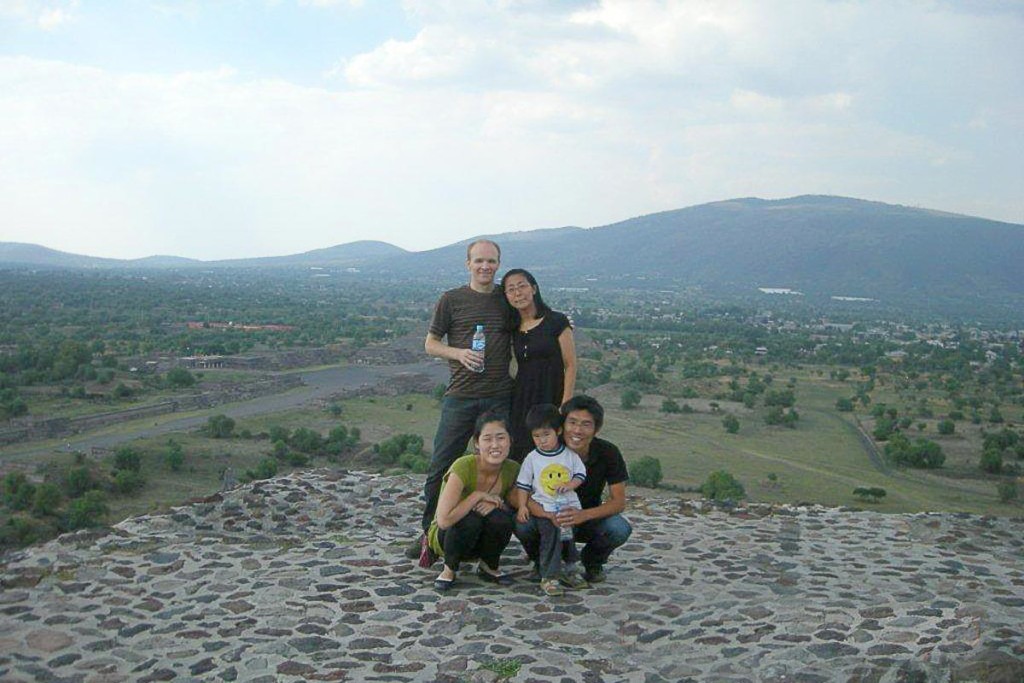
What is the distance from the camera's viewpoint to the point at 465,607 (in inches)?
250

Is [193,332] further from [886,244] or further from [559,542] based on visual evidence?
[886,244]

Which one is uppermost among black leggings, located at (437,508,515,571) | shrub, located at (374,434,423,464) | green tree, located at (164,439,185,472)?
black leggings, located at (437,508,515,571)

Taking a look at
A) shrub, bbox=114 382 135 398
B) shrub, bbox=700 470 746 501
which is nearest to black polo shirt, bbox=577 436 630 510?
shrub, bbox=700 470 746 501

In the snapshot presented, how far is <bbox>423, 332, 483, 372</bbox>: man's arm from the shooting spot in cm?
653

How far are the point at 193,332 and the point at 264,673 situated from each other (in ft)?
211

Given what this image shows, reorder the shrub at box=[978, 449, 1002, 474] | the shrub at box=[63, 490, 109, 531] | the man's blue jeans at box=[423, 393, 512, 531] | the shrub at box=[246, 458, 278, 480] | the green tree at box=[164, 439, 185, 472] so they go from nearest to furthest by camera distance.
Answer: the man's blue jeans at box=[423, 393, 512, 531] → the shrub at box=[63, 490, 109, 531] → the shrub at box=[246, 458, 278, 480] → the green tree at box=[164, 439, 185, 472] → the shrub at box=[978, 449, 1002, 474]

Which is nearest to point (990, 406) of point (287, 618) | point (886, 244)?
point (287, 618)

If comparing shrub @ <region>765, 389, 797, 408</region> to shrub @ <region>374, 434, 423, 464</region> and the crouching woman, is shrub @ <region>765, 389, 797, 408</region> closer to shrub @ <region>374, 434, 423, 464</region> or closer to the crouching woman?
shrub @ <region>374, 434, 423, 464</region>

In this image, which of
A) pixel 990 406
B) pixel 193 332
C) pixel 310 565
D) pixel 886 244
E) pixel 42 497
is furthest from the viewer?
pixel 886 244

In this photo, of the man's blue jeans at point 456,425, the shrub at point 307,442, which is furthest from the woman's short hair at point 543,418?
the shrub at point 307,442

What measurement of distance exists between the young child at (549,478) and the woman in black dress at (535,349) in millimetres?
174

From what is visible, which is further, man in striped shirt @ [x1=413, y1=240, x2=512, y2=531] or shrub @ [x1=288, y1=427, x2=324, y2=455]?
shrub @ [x1=288, y1=427, x2=324, y2=455]

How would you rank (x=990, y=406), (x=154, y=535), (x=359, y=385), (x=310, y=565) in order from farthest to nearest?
(x=359, y=385), (x=990, y=406), (x=154, y=535), (x=310, y=565)

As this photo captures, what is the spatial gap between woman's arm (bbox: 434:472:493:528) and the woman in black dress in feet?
1.77
